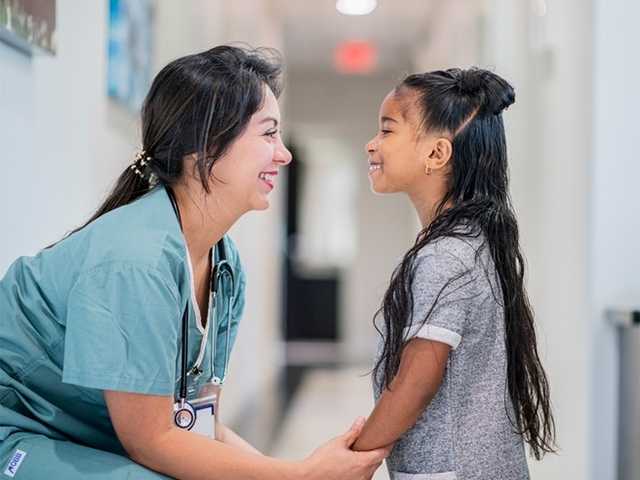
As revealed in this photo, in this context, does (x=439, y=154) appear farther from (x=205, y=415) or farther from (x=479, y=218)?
(x=205, y=415)

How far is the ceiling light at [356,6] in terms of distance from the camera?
670cm

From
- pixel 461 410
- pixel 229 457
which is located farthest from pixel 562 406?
pixel 229 457

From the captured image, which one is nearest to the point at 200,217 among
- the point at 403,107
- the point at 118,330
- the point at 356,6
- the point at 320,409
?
the point at 118,330

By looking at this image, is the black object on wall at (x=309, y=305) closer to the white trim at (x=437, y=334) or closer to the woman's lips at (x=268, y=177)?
the woman's lips at (x=268, y=177)

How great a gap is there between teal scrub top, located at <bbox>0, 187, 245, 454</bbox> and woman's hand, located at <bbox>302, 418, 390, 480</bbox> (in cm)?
29

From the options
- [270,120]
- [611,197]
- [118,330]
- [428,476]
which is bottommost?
[428,476]

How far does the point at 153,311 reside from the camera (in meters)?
1.49

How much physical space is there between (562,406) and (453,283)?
1742 mm

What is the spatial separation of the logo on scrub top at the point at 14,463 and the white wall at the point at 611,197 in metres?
1.73

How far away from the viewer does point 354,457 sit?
1.67 meters

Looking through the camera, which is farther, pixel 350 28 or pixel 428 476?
pixel 350 28

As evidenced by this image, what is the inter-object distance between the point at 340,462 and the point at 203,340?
331 mm

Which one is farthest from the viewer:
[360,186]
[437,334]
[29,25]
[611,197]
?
[360,186]

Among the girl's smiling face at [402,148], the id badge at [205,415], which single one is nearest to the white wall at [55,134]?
the id badge at [205,415]
